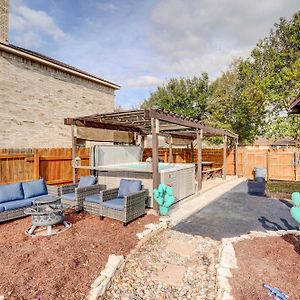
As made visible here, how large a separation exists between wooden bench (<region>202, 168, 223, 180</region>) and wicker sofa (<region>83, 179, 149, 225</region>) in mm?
7450

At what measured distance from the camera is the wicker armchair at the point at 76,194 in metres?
6.60

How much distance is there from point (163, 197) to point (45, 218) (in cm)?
302

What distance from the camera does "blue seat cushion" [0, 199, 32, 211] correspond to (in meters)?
6.01

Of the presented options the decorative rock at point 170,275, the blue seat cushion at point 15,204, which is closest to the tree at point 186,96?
the blue seat cushion at point 15,204

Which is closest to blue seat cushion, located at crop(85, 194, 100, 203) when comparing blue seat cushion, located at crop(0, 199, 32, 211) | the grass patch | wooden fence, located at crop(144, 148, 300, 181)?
blue seat cushion, located at crop(0, 199, 32, 211)

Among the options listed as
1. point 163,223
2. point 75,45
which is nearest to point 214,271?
point 163,223

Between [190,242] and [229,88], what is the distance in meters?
18.9

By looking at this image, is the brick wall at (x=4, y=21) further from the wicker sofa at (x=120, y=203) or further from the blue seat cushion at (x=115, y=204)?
the blue seat cushion at (x=115, y=204)

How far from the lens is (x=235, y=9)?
10.9 m

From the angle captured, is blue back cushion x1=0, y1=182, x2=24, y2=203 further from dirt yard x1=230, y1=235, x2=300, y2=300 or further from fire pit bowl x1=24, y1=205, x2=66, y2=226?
dirt yard x1=230, y1=235, x2=300, y2=300

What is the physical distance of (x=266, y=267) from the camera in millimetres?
3717

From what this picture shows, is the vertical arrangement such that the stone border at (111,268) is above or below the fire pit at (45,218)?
below

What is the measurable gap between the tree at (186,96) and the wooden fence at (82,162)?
26.5 feet

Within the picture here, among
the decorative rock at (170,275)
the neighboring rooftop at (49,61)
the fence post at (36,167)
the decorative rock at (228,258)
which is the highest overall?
the neighboring rooftop at (49,61)
